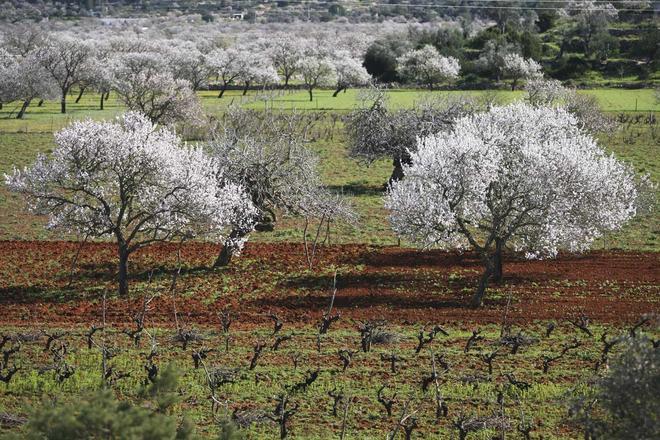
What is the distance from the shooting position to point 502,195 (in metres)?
28.3

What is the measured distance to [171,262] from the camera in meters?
33.1

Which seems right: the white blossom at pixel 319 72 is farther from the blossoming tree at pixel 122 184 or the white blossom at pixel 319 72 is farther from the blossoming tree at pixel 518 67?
the blossoming tree at pixel 122 184

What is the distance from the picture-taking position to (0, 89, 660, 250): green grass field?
3847 cm

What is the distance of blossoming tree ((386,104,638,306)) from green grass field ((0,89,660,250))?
8093 mm

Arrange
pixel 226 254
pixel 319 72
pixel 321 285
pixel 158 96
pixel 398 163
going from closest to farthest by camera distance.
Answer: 1. pixel 321 285
2. pixel 226 254
3. pixel 398 163
4. pixel 158 96
5. pixel 319 72

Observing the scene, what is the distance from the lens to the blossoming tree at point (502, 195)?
27.4 m

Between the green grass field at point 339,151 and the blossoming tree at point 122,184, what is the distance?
7201mm

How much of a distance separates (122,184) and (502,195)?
40.1 feet

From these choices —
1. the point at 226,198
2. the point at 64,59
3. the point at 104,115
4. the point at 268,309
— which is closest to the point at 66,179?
the point at 226,198

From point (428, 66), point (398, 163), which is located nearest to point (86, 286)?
point (398, 163)

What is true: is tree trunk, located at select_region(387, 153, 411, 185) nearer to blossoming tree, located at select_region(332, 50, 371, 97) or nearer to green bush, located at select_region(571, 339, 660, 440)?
green bush, located at select_region(571, 339, 660, 440)

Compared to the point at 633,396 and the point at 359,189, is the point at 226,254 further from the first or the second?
the point at 633,396

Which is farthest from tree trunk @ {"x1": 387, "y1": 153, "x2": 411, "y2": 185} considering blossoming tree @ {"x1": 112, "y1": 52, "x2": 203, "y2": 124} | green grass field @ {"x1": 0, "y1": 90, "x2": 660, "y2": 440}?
blossoming tree @ {"x1": 112, "y1": 52, "x2": 203, "y2": 124}

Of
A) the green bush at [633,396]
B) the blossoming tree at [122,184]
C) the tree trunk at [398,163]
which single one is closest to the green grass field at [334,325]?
the blossoming tree at [122,184]
